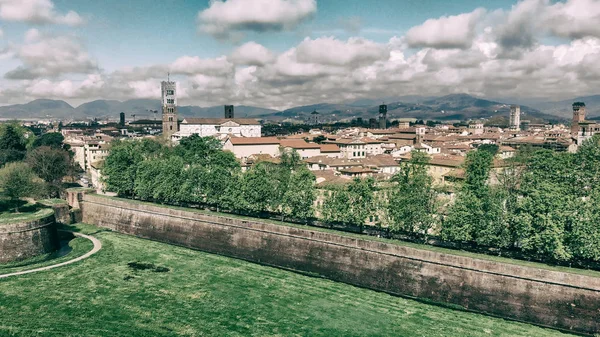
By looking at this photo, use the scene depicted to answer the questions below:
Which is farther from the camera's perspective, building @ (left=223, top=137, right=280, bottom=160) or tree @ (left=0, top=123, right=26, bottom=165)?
building @ (left=223, top=137, right=280, bottom=160)

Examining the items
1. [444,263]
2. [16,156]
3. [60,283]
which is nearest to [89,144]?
[16,156]

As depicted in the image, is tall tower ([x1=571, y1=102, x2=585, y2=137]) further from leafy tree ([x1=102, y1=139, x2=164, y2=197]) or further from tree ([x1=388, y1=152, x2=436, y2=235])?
leafy tree ([x1=102, y1=139, x2=164, y2=197])

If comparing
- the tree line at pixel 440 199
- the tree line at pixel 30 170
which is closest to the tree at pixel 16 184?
the tree line at pixel 30 170

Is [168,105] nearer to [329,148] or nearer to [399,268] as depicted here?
[329,148]

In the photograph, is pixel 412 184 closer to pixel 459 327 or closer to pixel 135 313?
pixel 459 327

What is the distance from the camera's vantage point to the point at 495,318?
26.8 m

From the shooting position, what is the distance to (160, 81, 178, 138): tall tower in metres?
131

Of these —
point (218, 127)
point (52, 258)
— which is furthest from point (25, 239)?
point (218, 127)

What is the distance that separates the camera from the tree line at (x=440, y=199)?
28688 mm

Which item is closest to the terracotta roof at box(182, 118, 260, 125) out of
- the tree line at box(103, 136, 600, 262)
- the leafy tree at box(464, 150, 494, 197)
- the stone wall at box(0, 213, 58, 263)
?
the tree line at box(103, 136, 600, 262)

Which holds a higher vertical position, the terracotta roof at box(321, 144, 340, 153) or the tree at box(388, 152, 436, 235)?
the terracotta roof at box(321, 144, 340, 153)

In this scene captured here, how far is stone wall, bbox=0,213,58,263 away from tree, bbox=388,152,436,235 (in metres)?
30.5

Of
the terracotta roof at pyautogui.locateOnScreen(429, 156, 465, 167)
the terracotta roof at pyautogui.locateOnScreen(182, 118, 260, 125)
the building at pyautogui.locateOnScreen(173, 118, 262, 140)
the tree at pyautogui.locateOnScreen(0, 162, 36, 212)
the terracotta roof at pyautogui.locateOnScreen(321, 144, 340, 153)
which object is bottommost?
the tree at pyautogui.locateOnScreen(0, 162, 36, 212)

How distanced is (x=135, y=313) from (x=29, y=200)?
3715 cm
